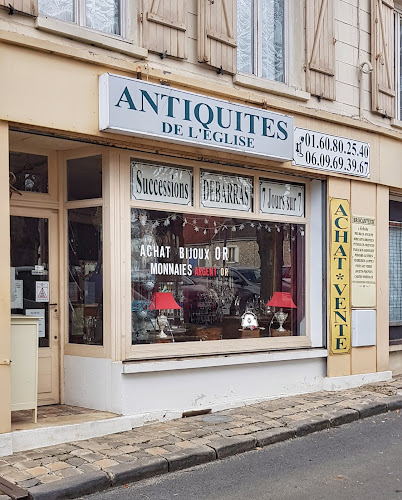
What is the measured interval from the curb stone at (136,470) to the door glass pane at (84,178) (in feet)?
9.63

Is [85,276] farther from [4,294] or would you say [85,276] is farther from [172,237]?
[4,294]

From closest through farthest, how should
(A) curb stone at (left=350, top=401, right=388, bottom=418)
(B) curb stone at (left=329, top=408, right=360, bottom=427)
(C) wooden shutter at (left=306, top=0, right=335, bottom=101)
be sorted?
(B) curb stone at (left=329, top=408, right=360, bottom=427)
(A) curb stone at (left=350, top=401, right=388, bottom=418)
(C) wooden shutter at (left=306, top=0, right=335, bottom=101)

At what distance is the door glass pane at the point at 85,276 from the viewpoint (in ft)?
23.9

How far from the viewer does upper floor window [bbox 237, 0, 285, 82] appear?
8.48 meters

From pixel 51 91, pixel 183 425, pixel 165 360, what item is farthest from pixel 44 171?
pixel 183 425

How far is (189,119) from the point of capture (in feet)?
23.9

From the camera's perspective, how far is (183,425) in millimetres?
7102

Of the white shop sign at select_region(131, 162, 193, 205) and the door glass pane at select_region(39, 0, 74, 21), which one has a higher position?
the door glass pane at select_region(39, 0, 74, 21)

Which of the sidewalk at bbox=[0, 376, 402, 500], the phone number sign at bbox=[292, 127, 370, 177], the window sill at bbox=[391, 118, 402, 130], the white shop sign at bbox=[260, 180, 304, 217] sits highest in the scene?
the window sill at bbox=[391, 118, 402, 130]

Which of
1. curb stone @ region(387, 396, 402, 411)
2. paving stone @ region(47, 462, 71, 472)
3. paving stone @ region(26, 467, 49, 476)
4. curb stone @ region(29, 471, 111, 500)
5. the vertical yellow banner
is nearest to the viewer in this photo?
curb stone @ region(29, 471, 111, 500)

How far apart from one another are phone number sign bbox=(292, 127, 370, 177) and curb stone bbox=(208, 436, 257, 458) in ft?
12.2

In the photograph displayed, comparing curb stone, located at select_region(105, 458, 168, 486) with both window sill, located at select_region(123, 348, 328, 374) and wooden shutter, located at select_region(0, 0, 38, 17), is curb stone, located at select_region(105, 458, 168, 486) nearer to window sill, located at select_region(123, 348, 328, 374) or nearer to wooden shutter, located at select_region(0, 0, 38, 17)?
window sill, located at select_region(123, 348, 328, 374)

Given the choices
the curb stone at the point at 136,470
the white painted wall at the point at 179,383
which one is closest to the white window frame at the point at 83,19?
the white painted wall at the point at 179,383

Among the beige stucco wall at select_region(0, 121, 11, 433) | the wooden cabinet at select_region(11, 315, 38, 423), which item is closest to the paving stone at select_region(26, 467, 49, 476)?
the beige stucco wall at select_region(0, 121, 11, 433)
